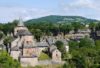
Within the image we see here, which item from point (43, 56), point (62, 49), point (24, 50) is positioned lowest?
point (43, 56)

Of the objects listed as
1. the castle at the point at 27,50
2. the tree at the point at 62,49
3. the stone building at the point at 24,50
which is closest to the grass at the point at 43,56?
the castle at the point at 27,50

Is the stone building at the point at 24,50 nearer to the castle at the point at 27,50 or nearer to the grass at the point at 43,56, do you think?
the castle at the point at 27,50

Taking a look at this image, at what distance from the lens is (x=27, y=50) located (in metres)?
57.8

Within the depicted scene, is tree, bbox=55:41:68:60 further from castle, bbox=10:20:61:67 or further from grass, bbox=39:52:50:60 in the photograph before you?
grass, bbox=39:52:50:60

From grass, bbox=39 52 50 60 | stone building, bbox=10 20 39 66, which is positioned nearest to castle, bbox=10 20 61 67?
stone building, bbox=10 20 39 66

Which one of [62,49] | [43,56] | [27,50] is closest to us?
[27,50]

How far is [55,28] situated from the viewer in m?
115

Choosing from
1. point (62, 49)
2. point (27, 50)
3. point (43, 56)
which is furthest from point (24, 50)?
point (62, 49)

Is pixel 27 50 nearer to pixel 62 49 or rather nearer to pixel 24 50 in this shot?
pixel 24 50

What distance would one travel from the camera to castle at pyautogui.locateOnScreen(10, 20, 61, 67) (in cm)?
5362

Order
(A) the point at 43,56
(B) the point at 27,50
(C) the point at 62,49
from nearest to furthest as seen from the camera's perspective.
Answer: (B) the point at 27,50 → (A) the point at 43,56 → (C) the point at 62,49

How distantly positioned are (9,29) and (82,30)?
2279cm

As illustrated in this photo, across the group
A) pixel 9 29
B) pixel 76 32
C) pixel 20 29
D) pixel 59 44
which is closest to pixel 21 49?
pixel 59 44

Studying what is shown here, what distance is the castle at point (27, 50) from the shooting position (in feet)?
176
